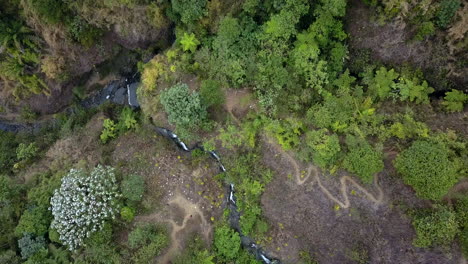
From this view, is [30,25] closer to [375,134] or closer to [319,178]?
[319,178]

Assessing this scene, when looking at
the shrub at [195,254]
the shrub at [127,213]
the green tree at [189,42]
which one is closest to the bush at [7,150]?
the shrub at [127,213]

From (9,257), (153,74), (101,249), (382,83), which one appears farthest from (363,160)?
(9,257)

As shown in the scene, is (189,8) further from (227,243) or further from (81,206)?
(227,243)

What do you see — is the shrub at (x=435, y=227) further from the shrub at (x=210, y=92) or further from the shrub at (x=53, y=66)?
the shrub at (x=53, y=66)

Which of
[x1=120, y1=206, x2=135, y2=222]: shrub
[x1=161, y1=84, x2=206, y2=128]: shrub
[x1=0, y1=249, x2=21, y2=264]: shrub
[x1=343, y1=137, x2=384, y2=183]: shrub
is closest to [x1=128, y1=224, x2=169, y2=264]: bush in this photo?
[x1=120, y1=206, x2=135, y2=222]: shrub

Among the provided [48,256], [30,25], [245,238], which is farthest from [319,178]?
[30,25]

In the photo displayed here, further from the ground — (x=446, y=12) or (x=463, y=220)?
(x=446, y=12)
